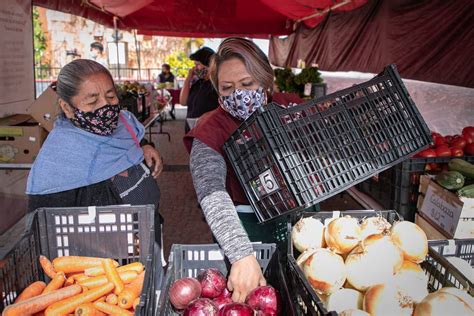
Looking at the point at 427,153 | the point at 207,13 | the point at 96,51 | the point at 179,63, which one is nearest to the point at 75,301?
the point at 427,153

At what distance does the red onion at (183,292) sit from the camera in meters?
1.31

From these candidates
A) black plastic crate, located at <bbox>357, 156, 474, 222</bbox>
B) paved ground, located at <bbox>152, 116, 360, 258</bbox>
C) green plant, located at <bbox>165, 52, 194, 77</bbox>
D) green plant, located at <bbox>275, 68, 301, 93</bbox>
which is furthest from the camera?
green plant, located at <bbox>165, 52, 194, 77</bbox>

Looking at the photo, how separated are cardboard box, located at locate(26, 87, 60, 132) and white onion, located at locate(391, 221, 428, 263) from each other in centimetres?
307

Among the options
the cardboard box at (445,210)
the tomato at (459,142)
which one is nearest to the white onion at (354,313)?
the cardboard box at (445,210)

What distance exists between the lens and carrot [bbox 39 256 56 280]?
5.15 ft

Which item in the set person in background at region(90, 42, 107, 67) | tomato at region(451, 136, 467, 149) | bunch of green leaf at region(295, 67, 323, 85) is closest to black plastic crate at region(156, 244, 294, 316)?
tomato at region(451, 136, 467, 149)

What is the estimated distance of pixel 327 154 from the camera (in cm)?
148

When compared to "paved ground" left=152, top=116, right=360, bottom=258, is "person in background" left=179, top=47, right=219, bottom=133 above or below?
above

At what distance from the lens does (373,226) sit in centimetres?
146

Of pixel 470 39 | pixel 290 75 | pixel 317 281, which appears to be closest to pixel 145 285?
pixel 317 281

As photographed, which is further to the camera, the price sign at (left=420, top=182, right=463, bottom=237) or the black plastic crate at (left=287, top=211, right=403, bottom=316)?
the price sign at (left=420, top=182, right=463, bottom=237)

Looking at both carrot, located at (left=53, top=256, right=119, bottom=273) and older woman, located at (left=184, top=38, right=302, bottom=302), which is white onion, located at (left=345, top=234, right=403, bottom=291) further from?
carrot, located at (left=53, top=256, right=119, bottom=273)

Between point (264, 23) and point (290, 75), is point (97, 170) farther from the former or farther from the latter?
point (264, 23)

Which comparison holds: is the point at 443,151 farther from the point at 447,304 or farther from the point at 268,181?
the point at 447,304
